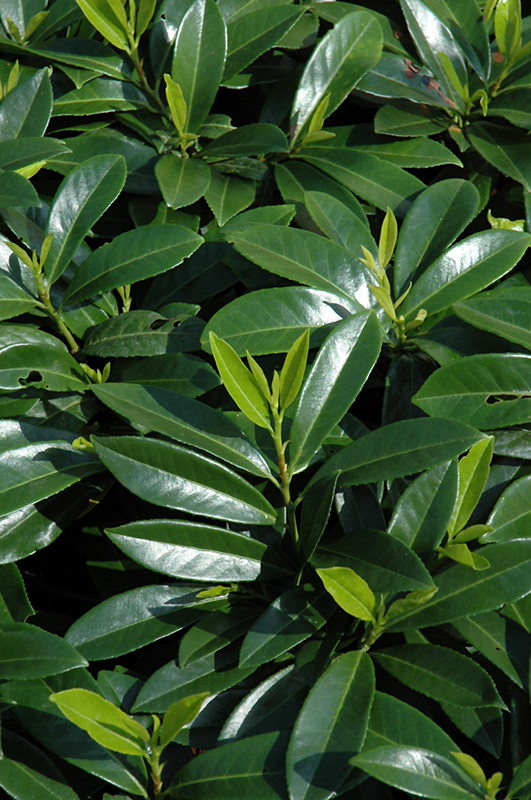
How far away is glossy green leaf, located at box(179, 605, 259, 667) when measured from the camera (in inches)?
43.6

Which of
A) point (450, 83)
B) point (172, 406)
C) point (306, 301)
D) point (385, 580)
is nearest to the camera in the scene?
point (385, 580)

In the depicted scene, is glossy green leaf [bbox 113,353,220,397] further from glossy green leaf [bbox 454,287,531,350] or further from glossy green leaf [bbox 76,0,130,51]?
glossy green leaf [bbox 76,0,130,51]

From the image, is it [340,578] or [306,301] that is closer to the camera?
[340,578]

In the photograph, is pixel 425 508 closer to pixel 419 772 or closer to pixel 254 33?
pixel 419 772

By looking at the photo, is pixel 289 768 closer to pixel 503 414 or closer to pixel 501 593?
pixel 501 593

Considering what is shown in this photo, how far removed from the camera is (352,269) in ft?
4.54

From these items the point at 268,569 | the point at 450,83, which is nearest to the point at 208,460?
the point at 268,569

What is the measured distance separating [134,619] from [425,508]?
1.71 feet

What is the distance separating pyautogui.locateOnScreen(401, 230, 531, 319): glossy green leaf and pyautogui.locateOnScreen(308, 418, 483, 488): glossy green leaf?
0.35 m

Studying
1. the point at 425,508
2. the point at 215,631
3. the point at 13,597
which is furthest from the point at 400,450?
the point at 13,597

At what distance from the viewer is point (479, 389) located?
4.00 ft

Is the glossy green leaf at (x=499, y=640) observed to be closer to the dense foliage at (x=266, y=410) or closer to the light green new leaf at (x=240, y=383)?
the dense foliage at (x=266, y=410)

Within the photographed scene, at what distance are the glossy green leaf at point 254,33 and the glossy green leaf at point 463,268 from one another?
0.72 meters

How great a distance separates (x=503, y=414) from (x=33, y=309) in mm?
935
